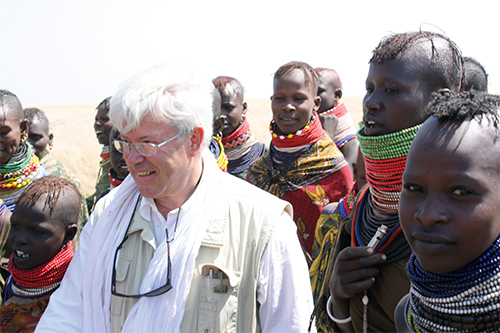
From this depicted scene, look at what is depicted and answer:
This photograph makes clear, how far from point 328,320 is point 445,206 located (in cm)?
112

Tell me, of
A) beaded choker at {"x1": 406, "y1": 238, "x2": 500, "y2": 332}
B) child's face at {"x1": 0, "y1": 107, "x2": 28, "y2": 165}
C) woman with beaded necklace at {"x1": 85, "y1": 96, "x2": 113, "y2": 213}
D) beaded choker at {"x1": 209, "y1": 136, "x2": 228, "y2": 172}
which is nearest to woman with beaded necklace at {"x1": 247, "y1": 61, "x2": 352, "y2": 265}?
beaded choker at {"x1": 209, "y1": 136, "x2": 228, "y2": 172}

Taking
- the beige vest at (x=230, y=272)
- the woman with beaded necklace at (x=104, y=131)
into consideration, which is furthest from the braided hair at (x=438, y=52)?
the woman with beaded necklace at (x=104, y=131)

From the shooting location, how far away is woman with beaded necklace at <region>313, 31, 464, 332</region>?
2018mm

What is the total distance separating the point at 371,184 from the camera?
2.20 m

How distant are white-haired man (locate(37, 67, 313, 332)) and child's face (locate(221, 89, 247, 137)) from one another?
3181mm

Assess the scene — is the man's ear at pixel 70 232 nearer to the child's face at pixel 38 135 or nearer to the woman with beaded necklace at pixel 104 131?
the woman with beaded necklace at pixel 104 131

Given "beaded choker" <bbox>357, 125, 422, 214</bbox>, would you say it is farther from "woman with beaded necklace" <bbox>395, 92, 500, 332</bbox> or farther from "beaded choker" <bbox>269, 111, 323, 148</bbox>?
"beaded choker" <bbox>269, 111, 323, 148</bbox>

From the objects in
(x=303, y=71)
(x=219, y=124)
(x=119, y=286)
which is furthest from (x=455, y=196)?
(x=219, y=124)

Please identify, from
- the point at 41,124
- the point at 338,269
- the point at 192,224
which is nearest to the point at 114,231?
the point at 192,224

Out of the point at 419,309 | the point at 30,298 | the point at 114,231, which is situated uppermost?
the point at 419,309

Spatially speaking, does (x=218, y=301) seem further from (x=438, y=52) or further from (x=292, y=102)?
(x=292, y=102)

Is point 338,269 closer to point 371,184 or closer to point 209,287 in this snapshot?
point 371,184

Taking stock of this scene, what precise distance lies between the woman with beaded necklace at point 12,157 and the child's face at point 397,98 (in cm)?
393

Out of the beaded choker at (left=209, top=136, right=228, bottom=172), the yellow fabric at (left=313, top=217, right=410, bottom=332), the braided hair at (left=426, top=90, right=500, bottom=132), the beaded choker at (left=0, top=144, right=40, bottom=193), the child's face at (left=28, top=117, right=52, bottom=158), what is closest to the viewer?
the braided hair at (left=426, top=90, right=500, bottom=132)
